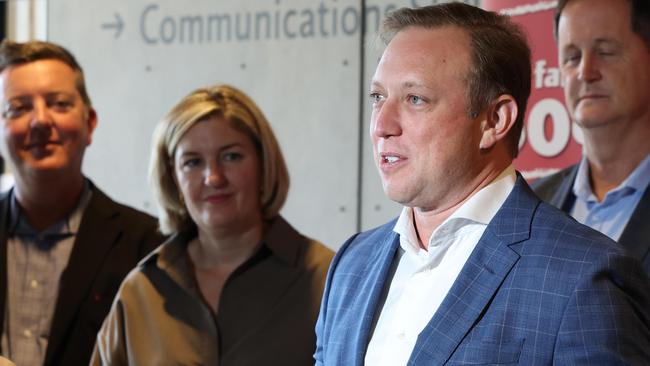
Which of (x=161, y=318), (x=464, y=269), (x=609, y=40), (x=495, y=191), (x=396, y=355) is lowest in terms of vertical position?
(x=161, y=318)

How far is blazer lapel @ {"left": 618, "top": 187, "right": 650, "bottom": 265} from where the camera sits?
269 centimetres

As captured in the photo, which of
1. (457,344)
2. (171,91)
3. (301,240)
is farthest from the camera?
(171,91)

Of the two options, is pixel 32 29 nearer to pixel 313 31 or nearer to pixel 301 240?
pixel 313 31

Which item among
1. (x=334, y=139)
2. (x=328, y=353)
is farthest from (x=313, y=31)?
(x=328, y=353)

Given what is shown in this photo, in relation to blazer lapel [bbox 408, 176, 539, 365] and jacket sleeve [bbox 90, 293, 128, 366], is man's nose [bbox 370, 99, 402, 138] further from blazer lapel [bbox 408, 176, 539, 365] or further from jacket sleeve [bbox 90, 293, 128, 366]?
jacket sleeve [bbox 90, 293, 128, 366]

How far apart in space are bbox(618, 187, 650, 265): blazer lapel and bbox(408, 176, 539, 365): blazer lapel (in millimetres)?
943

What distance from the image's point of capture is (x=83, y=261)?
334cm

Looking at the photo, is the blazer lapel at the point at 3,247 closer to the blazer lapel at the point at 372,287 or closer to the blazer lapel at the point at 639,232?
the blazer lapel at the point at 372,287

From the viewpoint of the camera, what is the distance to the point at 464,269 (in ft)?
6.04

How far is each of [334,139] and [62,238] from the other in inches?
58.7

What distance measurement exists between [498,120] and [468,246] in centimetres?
26

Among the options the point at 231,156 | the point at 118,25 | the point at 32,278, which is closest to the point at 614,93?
the point at 231,156

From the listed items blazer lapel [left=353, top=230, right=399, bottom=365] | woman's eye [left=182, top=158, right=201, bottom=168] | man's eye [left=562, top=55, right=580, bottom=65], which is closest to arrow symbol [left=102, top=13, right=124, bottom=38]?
woman's eye [left=182, top=158, right=201, bottom=168]

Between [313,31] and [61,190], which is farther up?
[313,31]
